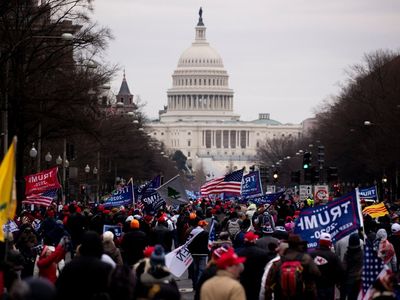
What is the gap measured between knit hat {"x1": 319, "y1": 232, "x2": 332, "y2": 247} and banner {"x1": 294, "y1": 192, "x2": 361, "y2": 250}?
61 mm

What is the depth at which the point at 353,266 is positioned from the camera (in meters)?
22.5

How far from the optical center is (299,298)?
722 inches

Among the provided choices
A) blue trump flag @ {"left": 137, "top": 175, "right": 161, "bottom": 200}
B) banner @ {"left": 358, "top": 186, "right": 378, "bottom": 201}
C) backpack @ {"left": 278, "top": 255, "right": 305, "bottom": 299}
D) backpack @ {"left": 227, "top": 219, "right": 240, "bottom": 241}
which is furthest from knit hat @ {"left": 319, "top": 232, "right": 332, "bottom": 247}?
banner @ {"left": 358, "top": 186, "right": 378, "bottom": 201}

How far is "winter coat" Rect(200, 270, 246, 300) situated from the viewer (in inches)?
610

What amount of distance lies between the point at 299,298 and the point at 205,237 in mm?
9938

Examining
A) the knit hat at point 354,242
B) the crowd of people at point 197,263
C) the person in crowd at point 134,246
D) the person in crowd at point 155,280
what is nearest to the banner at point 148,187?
the crowd of people at point 197,263

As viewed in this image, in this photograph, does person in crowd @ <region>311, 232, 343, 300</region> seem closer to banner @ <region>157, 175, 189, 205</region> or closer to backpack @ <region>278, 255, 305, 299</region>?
backpack @ <region>278, 255, 305, 299</region>

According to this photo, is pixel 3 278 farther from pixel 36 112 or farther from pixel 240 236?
pixel 36 112

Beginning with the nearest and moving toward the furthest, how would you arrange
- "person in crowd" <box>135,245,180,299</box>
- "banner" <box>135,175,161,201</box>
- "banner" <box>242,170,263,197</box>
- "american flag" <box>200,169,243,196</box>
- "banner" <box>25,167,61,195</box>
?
"person in crowd" <box>135,245,180,299</box> → "banner" <box>25,167,61,195</box> → "american flag" <box>200,169,243,196</box> → "banner" <box>242,170,263,197</box> → "banner" <box>135,175,161,201</box>

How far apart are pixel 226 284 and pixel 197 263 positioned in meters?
12.6

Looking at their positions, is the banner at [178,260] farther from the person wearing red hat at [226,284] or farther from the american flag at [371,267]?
the person wearing red hat at [226,284]

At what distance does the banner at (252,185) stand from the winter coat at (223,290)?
27.3 m

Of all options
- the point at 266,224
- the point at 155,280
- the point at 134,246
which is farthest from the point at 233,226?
the point at 155,280

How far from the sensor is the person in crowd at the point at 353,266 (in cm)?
2234
